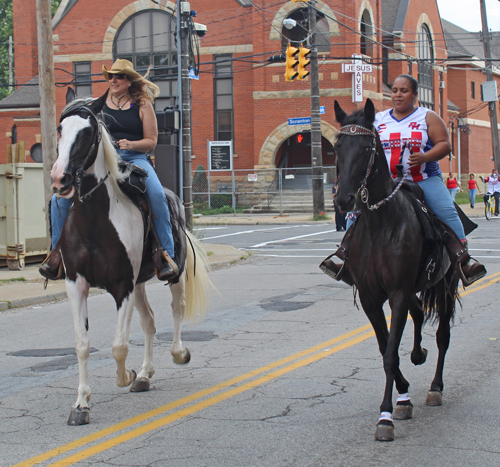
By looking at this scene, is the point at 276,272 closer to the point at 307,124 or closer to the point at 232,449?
the point at 232,449

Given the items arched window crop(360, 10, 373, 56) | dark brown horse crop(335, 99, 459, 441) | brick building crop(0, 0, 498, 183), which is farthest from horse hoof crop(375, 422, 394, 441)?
arched window crop(360, 10, 373, 56)

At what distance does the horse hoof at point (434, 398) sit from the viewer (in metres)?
5.49

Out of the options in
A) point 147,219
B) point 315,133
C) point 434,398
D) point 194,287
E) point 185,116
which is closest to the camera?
point 434,398

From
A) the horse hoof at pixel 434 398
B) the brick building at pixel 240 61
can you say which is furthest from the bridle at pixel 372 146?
the brick building at pixel 240 61

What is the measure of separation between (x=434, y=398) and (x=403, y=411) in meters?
0.45

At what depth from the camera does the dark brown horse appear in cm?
484

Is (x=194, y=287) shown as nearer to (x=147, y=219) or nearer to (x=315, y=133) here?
(x=147, y=219)

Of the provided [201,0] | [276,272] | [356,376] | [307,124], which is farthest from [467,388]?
A: [201,0]

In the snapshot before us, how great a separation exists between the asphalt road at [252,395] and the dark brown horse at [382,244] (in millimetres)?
394

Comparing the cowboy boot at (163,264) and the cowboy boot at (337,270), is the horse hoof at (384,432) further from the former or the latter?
the cowboy boot at (163,264)

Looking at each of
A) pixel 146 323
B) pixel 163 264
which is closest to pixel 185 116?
pixel 146 323

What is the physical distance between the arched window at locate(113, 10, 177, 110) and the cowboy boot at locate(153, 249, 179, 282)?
35.1 metres

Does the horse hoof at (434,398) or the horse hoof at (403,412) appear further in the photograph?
the horse hoof at (434,398)

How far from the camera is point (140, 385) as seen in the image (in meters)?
6.10
